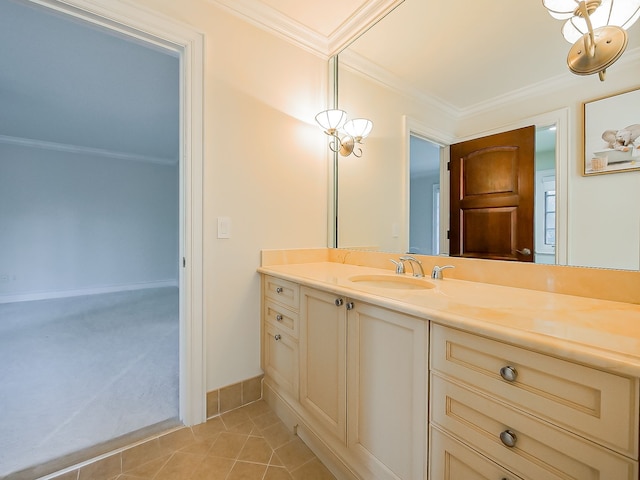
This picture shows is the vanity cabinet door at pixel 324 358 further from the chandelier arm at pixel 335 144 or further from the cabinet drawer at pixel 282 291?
the chandelier arm at pixel 335 144

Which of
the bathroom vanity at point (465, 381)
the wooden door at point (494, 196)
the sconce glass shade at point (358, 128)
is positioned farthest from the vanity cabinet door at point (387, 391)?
the sconce glass shade at point (358, 128)

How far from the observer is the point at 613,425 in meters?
0.56

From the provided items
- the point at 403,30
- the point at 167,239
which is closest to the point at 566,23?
the point at 403,30

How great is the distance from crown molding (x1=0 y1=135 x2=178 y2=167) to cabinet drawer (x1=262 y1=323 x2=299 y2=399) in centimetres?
501

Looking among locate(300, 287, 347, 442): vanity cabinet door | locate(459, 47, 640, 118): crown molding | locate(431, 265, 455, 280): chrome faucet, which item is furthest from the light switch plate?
locate(459, 47, 640, 118): crown molding

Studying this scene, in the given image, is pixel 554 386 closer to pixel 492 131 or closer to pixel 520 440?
pixel 520 440

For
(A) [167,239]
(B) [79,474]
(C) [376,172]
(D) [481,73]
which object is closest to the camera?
(B) [79,474]

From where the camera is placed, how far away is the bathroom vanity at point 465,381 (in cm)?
58

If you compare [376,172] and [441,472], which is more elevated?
[376,172]

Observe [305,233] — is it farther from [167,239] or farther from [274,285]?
[167,239]

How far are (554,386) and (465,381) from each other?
0.20m

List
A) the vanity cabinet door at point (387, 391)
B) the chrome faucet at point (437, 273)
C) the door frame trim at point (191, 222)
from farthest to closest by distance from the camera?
the door frame trim at point (191, 222), the chrome faucet at point (437, 273), the vanity cabinet door at point (387, 391)

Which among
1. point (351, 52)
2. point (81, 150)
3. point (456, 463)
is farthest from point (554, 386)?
point (81, 150)

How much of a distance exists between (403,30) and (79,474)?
2.78 m
